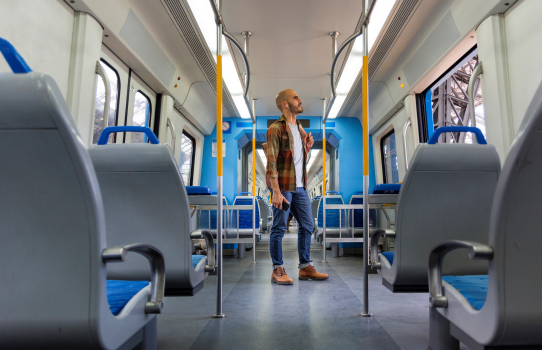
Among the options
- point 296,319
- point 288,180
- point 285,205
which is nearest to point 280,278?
point 285,205

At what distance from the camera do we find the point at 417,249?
5.37ft

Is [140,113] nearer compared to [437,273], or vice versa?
[437,273]

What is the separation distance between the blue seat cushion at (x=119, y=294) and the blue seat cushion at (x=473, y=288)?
993 mm

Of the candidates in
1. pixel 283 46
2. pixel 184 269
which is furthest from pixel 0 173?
pixel 283 46

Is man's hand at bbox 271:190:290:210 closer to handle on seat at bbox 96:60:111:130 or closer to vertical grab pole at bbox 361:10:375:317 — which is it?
vertical grab pole at bbox 361:10:375:317

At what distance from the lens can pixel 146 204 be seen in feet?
5.16

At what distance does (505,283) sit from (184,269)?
49.3 inches

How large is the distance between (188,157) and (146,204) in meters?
5.94

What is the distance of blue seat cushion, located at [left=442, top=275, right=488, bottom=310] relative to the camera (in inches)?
38.4

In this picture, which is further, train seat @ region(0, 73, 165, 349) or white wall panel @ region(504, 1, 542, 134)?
white wall panel @ region(504, 1, 542, 134)

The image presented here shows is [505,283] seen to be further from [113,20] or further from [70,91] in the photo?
[113,20]

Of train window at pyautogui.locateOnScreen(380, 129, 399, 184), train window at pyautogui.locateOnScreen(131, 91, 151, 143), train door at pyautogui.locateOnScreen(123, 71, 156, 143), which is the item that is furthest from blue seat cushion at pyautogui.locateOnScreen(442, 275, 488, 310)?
train window at pyautogui.locateOnScreen(380, 129, 399, 184)

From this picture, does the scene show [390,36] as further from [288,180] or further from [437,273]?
[437,273]

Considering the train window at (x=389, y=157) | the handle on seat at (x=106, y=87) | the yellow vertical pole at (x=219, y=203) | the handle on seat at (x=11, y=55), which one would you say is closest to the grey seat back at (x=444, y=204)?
the yellow vertical pole at (x=219, y=203)
